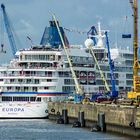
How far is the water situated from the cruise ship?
9.96 m

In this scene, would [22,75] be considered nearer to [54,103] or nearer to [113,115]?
[54,103]

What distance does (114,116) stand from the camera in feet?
255

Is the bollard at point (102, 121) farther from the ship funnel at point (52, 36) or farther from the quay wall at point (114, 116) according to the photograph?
the ship funnel at point (52, 36)

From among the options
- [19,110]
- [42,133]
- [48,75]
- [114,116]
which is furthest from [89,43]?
[114,116]

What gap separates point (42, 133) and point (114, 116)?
7.62 metres

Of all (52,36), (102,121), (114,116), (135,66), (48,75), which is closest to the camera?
(114,116)

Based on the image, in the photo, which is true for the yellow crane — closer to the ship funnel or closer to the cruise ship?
the cruise ship

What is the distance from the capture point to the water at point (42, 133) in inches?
2865

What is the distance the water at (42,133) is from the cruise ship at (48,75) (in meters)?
9.96

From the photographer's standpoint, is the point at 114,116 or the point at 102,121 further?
the point at 102,121

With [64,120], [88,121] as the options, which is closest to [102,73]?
[64,120]

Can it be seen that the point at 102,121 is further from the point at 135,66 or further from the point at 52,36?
the point at 52,36

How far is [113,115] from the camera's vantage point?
78062 millimetres

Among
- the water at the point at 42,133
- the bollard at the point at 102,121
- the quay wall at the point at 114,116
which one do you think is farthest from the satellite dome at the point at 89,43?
the bollard at the point at 102,121
